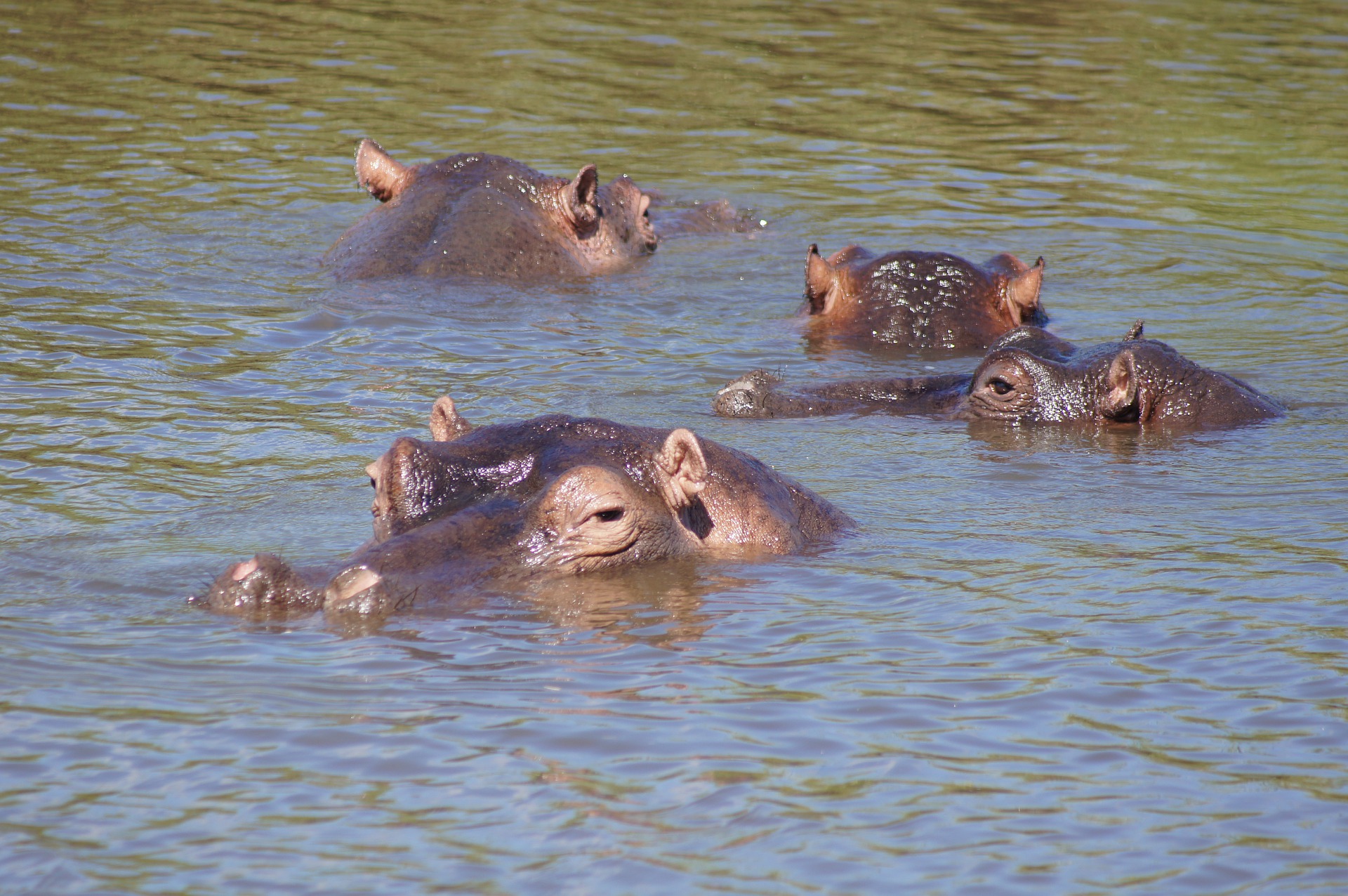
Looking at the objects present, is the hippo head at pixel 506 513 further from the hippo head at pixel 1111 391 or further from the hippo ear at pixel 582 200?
the hippo ear at pixel 582 200

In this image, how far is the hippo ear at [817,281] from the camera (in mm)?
12039

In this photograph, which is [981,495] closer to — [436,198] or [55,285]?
[436,198]

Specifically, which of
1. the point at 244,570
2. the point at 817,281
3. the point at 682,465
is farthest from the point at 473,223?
the point at 244,570

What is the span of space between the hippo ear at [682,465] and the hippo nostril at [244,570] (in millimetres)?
1509

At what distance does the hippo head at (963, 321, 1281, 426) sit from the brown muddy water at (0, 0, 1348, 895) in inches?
9.0

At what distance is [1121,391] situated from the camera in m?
9.96

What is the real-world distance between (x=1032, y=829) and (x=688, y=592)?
209 centimetres

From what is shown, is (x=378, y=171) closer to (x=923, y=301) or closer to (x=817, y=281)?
(x=817, y=281)

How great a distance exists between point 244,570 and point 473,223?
7002mm

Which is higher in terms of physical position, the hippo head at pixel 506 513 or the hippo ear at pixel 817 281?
the hippo ear at pixel 817 281

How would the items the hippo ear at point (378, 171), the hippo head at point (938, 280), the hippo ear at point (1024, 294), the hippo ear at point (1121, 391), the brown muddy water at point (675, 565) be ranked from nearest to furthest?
the brown muddy water at point (675, 565) < the hippo ear at point (1121, 391) < the hippo ear at point (1024, 294) < the hippo head at point (938, 280) < the hippo ear at point (378, 171)

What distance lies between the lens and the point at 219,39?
20.6 m

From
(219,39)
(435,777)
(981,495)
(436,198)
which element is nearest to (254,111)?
(219,39)

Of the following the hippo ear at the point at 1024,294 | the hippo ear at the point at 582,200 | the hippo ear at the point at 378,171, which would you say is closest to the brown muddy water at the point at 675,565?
the hippo ear at the point at 582,200
